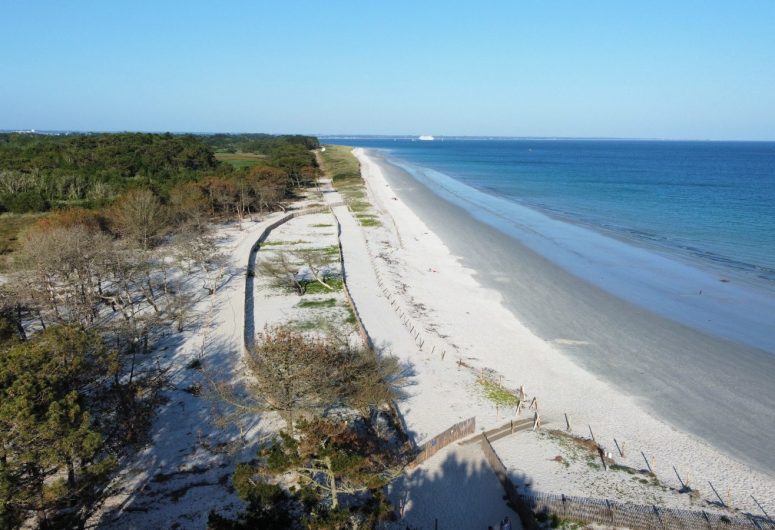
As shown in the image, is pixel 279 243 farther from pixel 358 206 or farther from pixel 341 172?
pixel 341 172

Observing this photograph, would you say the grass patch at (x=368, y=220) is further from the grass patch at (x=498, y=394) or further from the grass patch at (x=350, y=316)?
the grass patch at (x=498, y=394)

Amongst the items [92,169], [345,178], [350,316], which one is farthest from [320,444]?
[345,178]

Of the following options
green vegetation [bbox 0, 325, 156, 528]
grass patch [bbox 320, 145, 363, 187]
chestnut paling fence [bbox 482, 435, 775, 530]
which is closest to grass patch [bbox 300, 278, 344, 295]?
green vegetation [bbox 0, 325, 156, 528]

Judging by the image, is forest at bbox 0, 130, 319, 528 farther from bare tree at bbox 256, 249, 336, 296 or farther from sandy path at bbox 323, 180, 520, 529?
sandy path at bbox 323, 180, 520, 529

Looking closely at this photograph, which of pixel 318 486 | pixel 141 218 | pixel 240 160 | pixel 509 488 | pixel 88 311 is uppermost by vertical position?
pixel 240 160

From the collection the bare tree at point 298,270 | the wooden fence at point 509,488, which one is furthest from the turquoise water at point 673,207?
the bare tree at point 298,270

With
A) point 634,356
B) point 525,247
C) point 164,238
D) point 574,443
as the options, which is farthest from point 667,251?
point 164,238

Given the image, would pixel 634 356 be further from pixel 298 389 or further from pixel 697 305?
pixel 298 389
